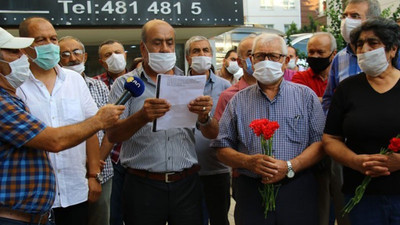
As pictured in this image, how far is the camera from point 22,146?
2.66 metres

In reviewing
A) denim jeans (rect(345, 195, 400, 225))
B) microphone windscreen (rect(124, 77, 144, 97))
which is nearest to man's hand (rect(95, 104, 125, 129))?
microphone windscreen (rect(124, 77, 144, 97))

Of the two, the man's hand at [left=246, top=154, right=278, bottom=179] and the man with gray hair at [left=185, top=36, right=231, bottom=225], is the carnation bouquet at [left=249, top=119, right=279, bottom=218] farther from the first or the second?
the man with gray hair at [left=185, top=36, right=231, bottom=225]

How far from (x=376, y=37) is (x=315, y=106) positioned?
702 millimetres

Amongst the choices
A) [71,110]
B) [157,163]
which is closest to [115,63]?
[71,110]

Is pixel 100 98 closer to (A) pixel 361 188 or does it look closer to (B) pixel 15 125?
(B) pixel 15 125

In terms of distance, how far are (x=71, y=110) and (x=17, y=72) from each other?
2.26ft

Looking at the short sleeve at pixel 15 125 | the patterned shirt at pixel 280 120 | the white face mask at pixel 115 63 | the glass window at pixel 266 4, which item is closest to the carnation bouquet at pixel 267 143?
the patterned shirt at pixel 280 120

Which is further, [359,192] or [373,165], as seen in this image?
[359,192]

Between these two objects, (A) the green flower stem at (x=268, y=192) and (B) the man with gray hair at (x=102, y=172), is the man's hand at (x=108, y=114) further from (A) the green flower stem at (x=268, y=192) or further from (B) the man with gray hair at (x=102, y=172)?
(B) the man with gray hair at (x=102, y=172)

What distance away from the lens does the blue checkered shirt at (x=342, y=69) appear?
160 inches

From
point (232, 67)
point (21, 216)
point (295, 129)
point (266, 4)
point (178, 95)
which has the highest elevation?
point (266, 4)

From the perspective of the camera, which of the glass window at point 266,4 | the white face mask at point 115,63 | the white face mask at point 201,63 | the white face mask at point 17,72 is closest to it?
the white face mask at point 17,72

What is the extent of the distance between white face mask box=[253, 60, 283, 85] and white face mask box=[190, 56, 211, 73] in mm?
1601

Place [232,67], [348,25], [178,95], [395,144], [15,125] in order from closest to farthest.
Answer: [15,125] → [395,144] → [178,95] → [348,25] → [232,67]
